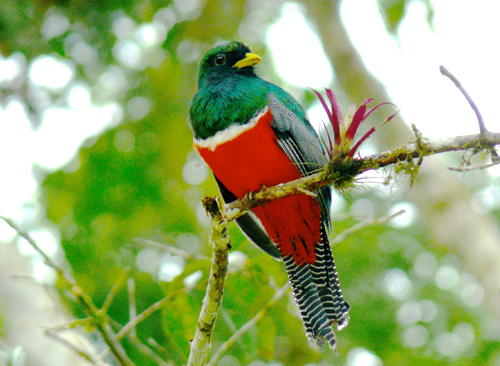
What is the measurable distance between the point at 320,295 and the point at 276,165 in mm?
899

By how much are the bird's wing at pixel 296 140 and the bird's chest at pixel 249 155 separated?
0.04 metres

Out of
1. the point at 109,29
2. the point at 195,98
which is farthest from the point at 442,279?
the point at 109,29

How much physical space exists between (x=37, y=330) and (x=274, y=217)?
92.7 inches

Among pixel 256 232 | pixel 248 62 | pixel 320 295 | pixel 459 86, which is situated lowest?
pixel 320 295

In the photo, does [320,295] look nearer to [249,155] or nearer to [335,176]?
[249,155]

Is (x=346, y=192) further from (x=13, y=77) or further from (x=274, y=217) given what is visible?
(x=13, y=77)

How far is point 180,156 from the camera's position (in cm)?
621

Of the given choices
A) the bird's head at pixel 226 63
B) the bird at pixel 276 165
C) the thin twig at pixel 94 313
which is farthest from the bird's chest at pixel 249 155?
the thin twig at pixel 94 313

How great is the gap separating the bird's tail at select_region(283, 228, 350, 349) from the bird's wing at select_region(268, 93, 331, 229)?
27 cm

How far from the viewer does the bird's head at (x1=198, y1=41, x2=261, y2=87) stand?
3537mm

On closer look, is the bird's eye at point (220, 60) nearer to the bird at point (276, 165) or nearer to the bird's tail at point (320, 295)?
the bird at point (276, 165)

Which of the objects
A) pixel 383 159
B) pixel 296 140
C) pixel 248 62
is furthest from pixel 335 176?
pixel 248 62

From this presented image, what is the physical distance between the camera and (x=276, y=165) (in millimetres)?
3113

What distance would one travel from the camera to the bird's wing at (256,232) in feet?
11.6
